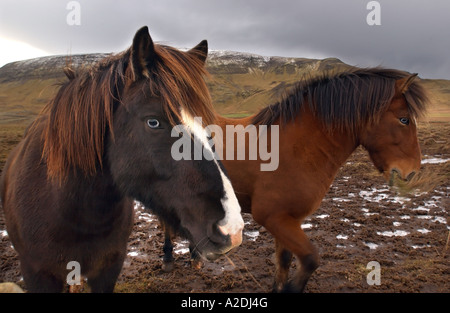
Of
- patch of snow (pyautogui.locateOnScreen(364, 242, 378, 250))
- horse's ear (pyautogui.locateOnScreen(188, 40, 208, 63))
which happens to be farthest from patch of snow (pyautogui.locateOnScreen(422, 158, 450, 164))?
horse's ear (pyautogui.locateOnScreen(188, 40, 208, 63))

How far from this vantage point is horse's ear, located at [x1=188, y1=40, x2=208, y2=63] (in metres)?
2.00

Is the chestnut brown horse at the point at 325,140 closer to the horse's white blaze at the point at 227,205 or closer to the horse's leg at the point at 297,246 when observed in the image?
the horse's leg at the point at 297,246

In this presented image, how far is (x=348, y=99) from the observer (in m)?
3.15

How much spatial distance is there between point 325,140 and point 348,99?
0.55 metres

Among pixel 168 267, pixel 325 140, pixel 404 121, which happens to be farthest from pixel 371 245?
pixel 168 267

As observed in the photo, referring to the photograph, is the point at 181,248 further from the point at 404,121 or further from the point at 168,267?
the point at 404,121

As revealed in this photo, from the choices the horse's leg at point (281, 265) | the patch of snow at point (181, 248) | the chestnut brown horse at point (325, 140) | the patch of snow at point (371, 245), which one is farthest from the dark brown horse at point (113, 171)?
the patch of snow at point (371, 245)

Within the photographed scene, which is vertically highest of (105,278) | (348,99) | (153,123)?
(348,99)

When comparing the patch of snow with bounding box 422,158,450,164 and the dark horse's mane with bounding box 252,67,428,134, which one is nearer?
the dark horse's mane with bounding box 252,67,428,134

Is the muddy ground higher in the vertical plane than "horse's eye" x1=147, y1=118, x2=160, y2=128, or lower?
lower

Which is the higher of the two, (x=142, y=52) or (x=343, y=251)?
(x=142, y=52)

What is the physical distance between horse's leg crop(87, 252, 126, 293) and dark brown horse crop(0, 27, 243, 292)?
0.20 feet

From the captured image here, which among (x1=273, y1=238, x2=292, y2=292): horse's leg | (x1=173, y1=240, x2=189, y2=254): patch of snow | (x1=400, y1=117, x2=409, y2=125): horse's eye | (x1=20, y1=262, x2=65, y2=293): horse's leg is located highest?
(x1=400, y1=117, x2=409, y2=125): horse's eye

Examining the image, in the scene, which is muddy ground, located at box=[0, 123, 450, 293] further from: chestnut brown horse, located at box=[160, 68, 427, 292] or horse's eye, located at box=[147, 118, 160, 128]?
horse's eye, located at box=[147, 118, 160, 128]
